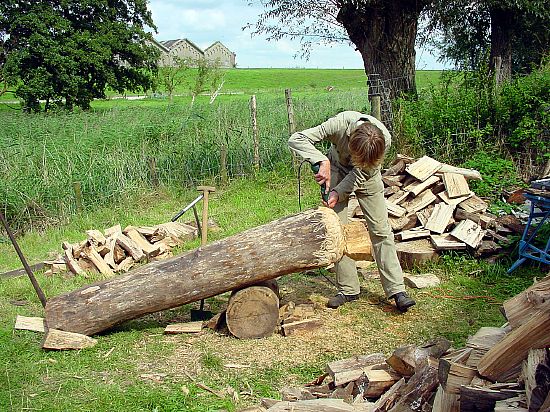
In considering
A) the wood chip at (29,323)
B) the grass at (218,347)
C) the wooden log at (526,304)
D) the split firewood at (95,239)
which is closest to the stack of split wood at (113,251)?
the split firewood at (95,239)

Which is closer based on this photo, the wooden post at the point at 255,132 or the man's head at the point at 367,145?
the man's head at the point at 367,145

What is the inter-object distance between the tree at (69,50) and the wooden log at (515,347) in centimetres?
2595

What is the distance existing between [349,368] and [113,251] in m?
4.08

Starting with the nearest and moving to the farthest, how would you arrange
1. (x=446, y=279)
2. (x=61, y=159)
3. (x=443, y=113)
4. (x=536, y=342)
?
(x=536, y=342) → (x=446, y=279) → (x=443, y=113) → (x=61, y=159)

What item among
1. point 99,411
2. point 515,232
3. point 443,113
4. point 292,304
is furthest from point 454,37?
point 99,411

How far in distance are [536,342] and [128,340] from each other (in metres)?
3.32

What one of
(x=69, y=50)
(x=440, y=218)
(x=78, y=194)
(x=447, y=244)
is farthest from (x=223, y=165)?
(x=69, y=50)

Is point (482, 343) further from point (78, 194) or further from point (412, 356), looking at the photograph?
point (78, 194)

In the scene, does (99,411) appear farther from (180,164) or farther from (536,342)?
(180,164)

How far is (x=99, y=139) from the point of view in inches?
428

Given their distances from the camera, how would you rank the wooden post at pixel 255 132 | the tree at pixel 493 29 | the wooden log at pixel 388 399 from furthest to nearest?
the tree at pixel 493 29 → the wooden post at pixel 255 132 → the wooden log at pixel 388 399

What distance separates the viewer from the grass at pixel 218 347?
3844 mm

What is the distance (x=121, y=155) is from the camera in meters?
10.1

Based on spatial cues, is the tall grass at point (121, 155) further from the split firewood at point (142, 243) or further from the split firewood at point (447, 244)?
the split firewood at point (447, 244)
